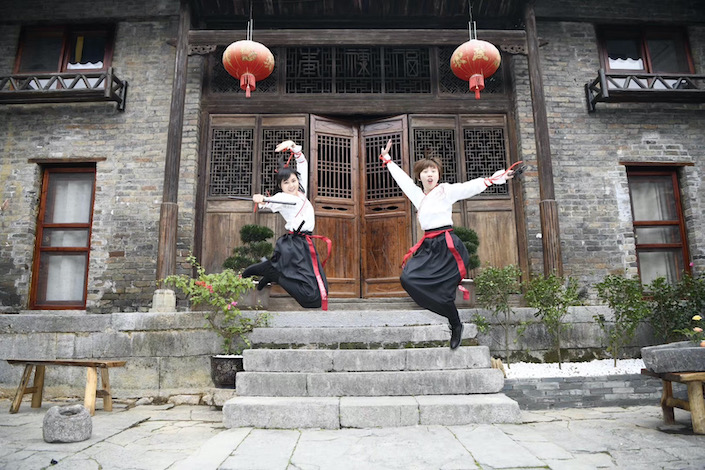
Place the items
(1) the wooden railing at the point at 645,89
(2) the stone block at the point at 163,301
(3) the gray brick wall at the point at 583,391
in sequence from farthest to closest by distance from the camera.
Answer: (1) the wooden railing at the point at 645,89
(2) the stone block at the point at 163,301
(3) the gray brick wall at the point at 583,391

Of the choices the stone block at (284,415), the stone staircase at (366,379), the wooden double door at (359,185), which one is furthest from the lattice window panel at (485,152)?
the stone block at (284,415)

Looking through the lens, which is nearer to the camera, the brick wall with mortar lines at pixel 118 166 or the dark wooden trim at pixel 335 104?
the brick wall with mortar lines at pixel 118 166

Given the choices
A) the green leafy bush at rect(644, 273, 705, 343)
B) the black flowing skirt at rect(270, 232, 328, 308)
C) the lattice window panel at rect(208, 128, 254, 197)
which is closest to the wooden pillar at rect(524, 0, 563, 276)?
the green leafy bush at rect(644, 273, 705, 343)

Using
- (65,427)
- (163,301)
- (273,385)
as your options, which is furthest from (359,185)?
(65,427)

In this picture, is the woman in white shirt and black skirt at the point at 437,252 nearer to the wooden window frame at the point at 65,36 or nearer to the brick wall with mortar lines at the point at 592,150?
the brick wall with mortar lines at the point at 592,150

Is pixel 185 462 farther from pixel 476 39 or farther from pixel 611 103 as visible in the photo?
pixel 611 103

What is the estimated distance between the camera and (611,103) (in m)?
7.77

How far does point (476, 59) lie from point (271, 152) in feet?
10.7

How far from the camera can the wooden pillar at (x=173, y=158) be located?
21.5ft

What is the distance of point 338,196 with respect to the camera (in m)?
7.62

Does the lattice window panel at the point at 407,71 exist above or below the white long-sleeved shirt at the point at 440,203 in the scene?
above

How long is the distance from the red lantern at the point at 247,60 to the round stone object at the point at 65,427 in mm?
4304

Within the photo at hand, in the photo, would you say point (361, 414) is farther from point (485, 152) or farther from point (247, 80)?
point (485, 152)

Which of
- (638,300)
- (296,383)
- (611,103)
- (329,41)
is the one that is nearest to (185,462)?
(296,383)
